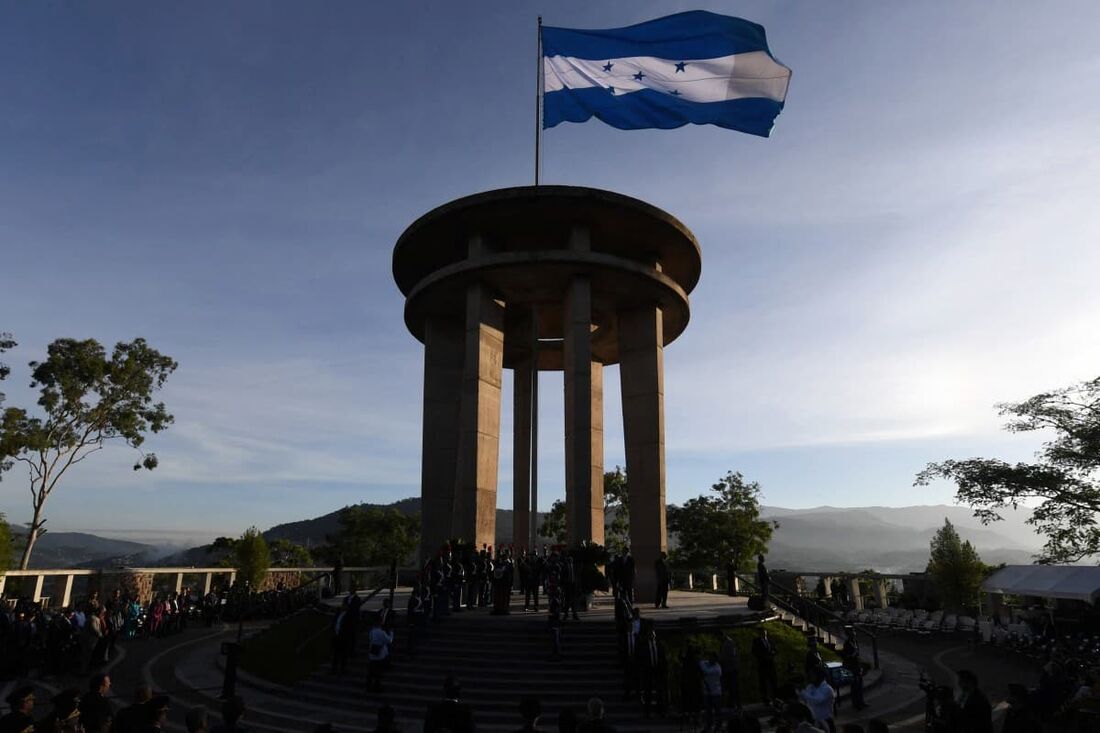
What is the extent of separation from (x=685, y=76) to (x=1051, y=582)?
22903 millimetres

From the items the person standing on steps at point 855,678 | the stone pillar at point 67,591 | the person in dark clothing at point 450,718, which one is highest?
the person in dark clothing at point 450,718

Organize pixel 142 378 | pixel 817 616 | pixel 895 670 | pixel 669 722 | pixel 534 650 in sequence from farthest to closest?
pixel 142 378
pixel 817 616
pixel 895 670
pixel 534 650
pixel 669 722

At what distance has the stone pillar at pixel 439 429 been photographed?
28031 mm

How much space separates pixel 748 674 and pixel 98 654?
58.8 ft

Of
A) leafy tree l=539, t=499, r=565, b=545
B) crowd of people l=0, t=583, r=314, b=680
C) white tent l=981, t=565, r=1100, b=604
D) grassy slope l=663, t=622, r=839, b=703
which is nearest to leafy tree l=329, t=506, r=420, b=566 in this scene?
leafy tree l=539, t=499, r=565, b=545

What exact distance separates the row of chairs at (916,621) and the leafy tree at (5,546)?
114 ft

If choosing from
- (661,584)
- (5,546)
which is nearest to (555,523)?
(661,584)

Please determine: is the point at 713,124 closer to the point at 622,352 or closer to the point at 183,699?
the point at 622,352

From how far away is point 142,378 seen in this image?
36469 mm

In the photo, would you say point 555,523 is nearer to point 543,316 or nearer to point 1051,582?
point 543,316

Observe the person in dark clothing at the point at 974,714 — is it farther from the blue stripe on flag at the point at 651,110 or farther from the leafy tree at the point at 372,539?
the leafy tree at the point at 372,539

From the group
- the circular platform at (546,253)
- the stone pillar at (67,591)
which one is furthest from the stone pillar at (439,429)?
the stone pillar at (67,591)

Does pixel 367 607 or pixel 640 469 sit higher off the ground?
pixel 640 469

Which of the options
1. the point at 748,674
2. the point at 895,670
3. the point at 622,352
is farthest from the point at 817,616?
the point at 622,352
